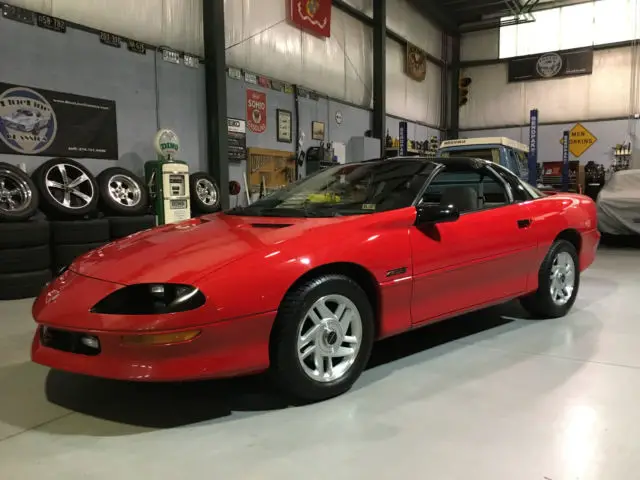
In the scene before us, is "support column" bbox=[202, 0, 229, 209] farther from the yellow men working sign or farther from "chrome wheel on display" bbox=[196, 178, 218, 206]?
the yellow men working sign

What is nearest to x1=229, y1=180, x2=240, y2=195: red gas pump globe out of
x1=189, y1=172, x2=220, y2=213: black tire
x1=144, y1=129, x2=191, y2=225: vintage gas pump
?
x1=189, y1=172, x2=220, y2=213: black tire

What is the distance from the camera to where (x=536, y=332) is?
349 centimetres

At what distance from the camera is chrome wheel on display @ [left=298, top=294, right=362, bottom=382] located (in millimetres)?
2279

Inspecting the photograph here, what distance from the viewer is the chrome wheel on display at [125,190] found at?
6.15 m

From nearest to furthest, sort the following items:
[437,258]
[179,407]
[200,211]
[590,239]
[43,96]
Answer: [179,407] → [437,258] → [590,239] → [43,96] → [200,211]

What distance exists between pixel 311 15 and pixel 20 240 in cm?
726

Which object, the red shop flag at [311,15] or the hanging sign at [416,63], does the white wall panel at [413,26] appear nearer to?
the hanging sign at [416,63]

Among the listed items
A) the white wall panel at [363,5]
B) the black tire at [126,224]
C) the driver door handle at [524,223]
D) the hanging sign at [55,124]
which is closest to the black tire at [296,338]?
the driver door handle at [524,223]

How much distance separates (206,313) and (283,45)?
8.41 m

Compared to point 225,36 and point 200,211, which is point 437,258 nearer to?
→ point 200,211

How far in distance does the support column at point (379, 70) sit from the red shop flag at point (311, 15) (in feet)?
6.34

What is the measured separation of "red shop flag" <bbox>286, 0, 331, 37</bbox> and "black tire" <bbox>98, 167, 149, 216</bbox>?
489 cm

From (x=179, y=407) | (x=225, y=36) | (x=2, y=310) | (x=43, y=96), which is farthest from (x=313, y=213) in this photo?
(x=225, y=36)

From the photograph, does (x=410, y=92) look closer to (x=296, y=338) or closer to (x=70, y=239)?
(x=70, y=239)
